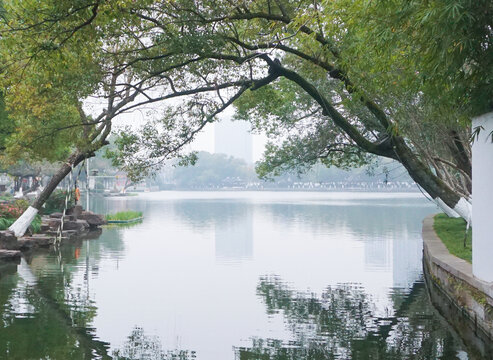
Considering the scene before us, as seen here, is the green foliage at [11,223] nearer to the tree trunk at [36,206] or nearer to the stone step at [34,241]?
the tree trunk at [36,206]

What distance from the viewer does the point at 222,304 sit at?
12570 mm

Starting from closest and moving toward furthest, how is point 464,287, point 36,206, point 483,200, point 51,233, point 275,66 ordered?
point 483,200, point 464,287, point 275,66, point 36,206, point 51,233

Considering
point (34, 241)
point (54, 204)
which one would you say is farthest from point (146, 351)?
point (54, 204)

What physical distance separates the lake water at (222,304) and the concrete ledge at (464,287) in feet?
1.66

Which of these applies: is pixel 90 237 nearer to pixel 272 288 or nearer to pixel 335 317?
pixel 272 288

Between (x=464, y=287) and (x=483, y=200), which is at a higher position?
(x=483, y=200)

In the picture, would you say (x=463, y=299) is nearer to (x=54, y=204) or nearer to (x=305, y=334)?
(x=305, y=334)

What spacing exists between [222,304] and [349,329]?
3.05 metres

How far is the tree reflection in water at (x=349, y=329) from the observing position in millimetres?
9016

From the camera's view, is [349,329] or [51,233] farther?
[51,233]

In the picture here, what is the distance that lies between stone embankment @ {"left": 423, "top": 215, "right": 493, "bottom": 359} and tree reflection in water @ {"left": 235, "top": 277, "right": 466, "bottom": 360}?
32 cm

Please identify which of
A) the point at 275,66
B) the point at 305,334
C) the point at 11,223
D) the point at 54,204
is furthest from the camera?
the point at 54,204

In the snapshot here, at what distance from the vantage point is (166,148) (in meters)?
17.8

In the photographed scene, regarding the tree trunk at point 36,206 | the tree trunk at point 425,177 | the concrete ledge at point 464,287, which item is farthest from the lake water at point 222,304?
the tree trunk at point 425,177
